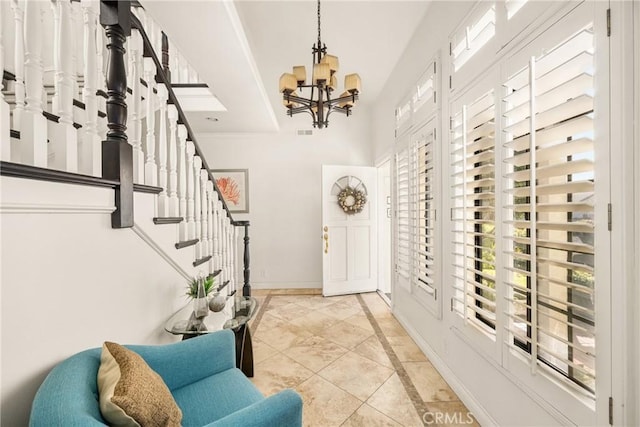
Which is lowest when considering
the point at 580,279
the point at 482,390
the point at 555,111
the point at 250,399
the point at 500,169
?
the point at 482,390

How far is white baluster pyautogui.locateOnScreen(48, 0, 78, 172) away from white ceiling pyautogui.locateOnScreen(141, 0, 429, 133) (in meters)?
0.95

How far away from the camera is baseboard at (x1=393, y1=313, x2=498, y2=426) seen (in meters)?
1.74

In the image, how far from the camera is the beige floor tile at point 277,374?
2.18m

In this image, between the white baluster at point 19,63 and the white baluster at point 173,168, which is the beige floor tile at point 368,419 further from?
the white baluster at point 19,63

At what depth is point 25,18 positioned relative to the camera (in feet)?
3.44

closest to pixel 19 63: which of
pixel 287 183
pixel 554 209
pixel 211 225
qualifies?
pixel 211 225

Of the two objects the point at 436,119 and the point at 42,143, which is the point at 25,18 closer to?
the point at 42,143

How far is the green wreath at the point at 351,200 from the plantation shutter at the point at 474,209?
2.49 meters

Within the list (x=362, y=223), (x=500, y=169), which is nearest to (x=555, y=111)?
(x=500, y=169)

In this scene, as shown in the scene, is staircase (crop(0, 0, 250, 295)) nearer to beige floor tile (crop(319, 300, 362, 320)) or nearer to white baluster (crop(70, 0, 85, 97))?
white baluster (crop(70, 0, 85, 97))

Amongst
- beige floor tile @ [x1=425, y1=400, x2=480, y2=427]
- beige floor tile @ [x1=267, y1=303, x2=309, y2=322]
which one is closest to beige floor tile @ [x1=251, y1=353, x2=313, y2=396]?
beige floor tile @ [x1=425, y1=400, x2=480, y2=427]

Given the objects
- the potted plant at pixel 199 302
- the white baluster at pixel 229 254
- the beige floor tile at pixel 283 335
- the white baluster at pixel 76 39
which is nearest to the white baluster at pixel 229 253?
the white baluster at pixel 229 254

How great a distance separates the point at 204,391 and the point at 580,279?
5.58ft

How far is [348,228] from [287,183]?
132cm
